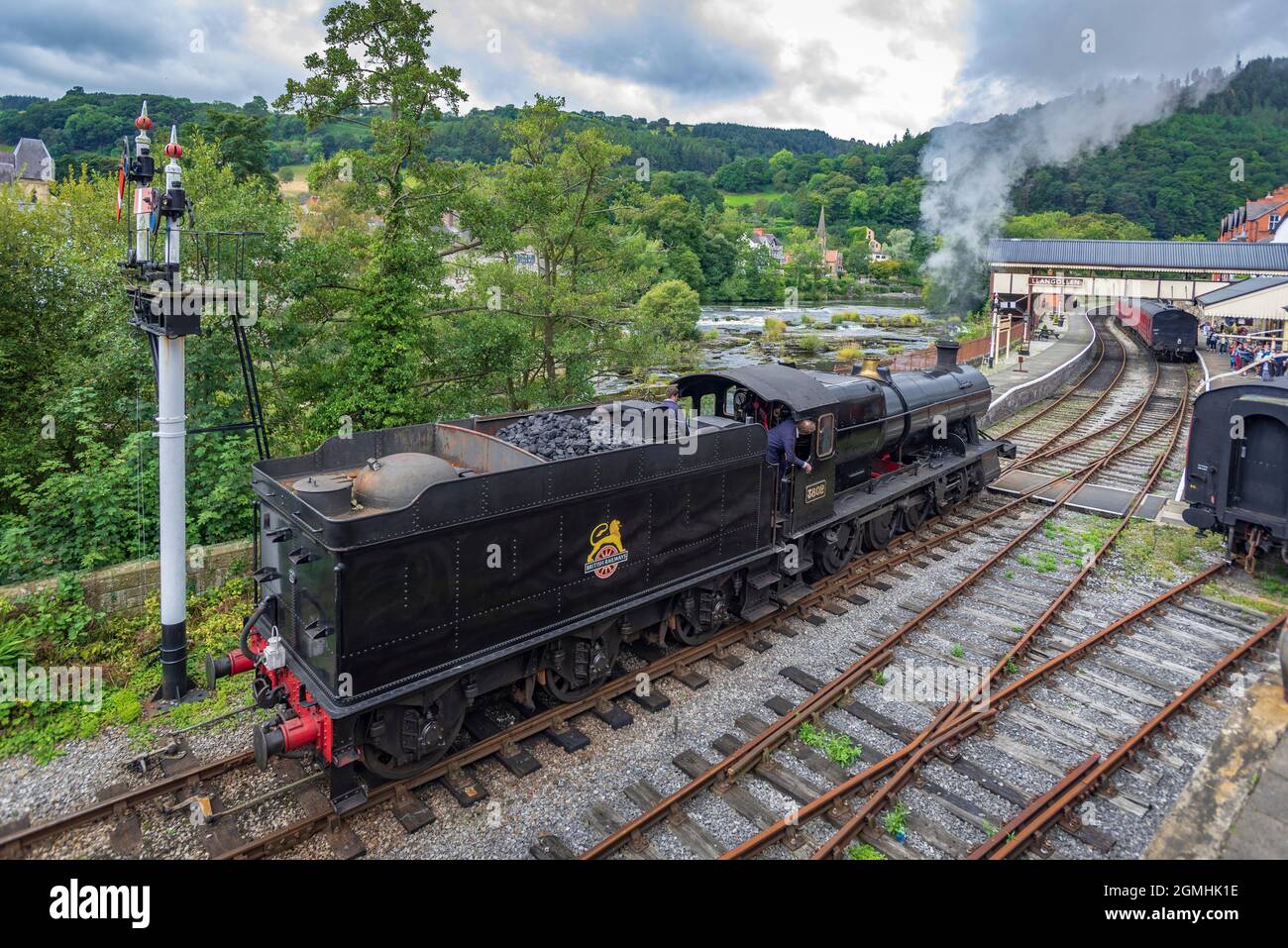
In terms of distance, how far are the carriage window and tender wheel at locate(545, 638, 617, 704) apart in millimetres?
4284

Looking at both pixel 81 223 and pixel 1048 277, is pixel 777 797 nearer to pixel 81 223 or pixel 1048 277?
pixel 81 223

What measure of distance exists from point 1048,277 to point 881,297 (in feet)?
207

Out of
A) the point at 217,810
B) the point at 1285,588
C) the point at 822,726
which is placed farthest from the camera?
the point at 1285,588

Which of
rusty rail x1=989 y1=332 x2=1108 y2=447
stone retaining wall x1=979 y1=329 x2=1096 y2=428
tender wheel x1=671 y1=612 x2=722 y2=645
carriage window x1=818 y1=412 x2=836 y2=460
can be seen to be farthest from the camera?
stone retaining wall x1=979 y1=329 x2=1096 y2=428

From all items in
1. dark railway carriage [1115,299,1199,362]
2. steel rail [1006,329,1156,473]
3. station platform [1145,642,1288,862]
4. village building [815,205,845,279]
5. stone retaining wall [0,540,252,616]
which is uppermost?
village building [815,205,845,279]

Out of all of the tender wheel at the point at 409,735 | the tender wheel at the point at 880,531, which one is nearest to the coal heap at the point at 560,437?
the tender wheel at the point at 409,735

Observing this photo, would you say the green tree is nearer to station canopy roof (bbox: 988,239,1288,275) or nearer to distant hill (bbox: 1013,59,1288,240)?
station canopy roof (bbox: 988,239,1288,275)

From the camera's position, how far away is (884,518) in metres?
12.9

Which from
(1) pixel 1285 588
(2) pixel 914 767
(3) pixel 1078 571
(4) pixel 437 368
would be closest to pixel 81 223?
(4) pixel 437 368

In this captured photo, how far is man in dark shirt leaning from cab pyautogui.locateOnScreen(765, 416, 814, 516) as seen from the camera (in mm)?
10094

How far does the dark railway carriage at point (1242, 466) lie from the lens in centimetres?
1159

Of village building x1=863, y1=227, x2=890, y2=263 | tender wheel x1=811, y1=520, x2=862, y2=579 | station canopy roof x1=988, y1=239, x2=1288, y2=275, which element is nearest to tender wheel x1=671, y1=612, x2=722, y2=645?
tender wheel x1=811, y1=520, x2=862, y2=579

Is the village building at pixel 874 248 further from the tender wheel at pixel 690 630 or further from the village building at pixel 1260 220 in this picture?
the tender wheel at pixel 690 630

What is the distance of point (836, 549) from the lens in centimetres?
1181
